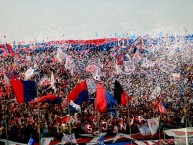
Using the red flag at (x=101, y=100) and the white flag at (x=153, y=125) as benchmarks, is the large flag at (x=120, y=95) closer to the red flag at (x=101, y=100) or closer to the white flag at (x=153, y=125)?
the red flag at (x=101, y=100)

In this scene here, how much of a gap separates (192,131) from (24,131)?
770 cm

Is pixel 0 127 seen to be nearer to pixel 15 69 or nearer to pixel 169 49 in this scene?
pixel 15 69

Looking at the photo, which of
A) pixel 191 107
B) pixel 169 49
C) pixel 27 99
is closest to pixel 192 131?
pixel 191 107

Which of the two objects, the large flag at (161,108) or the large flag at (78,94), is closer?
the large flag at (78,94)

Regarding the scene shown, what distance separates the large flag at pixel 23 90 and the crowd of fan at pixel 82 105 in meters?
0.57

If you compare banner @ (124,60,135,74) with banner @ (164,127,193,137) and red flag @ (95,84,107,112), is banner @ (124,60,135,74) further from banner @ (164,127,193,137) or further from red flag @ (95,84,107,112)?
red flag @ (95,84,107,112)

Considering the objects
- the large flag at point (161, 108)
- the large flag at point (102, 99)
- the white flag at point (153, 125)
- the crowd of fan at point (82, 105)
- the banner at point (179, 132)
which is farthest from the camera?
the large flag at point (161, 108)

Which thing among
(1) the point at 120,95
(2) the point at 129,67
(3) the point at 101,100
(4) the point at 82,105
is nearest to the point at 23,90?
(3) the point at 101,100

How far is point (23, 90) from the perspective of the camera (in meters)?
15.6

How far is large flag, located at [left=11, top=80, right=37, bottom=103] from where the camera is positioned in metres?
15.5

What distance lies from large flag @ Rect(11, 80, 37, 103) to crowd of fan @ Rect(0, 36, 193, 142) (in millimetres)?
566

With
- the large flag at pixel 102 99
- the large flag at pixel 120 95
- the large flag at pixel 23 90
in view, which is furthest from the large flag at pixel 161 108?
the large flag at pixel 23 90

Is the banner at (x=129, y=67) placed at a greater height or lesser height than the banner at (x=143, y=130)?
greater

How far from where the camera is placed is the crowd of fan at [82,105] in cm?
1712
